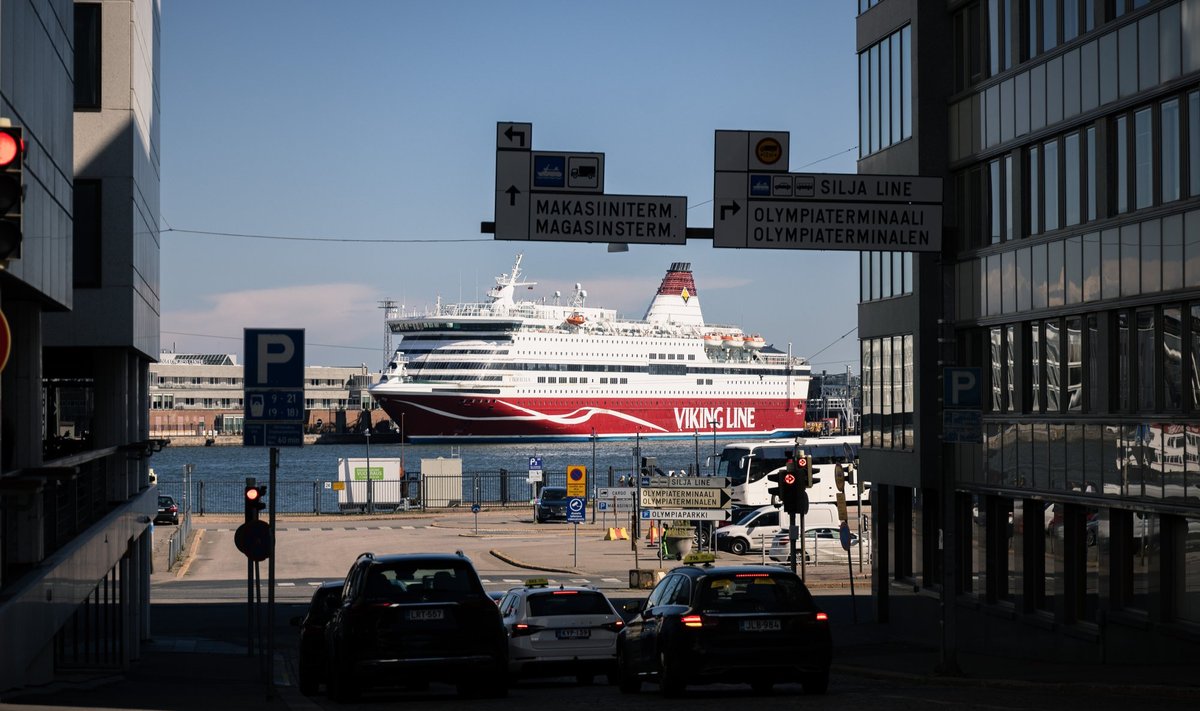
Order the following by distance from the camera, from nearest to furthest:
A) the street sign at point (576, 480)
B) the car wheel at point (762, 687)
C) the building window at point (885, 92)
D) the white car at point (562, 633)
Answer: the car wheel at point (762, 687) → the white car at point (562, 633) → the building window at point (885, 92) → the street sign at point (576, 480)

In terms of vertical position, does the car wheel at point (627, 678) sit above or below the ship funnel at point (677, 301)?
below

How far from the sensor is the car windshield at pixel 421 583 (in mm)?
15227

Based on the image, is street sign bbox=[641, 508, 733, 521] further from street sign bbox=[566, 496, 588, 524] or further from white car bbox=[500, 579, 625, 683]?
white car bbox=[500, 579, 625, 683]

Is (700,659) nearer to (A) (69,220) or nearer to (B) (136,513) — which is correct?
(A) (69,220)

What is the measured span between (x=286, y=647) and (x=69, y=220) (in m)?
14.7

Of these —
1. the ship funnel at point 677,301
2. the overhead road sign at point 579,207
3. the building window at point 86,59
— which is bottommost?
the overhead road sign at point 579,207

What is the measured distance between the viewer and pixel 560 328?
154 meters

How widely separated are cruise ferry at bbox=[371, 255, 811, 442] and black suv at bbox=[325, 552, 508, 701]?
5149 inches

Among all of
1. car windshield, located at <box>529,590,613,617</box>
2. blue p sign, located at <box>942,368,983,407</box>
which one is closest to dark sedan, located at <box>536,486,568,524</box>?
car windshield, located at <box>529,590,613,617</box>

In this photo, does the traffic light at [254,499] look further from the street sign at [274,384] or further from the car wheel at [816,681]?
the car wheel at [816,681]

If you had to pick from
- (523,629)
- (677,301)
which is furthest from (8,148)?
(677,301)

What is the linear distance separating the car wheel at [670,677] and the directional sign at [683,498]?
890 inches

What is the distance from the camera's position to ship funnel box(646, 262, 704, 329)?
182 metres

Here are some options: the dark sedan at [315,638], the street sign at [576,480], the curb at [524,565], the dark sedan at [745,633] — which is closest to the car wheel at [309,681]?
the dark sedan at [315,638]
